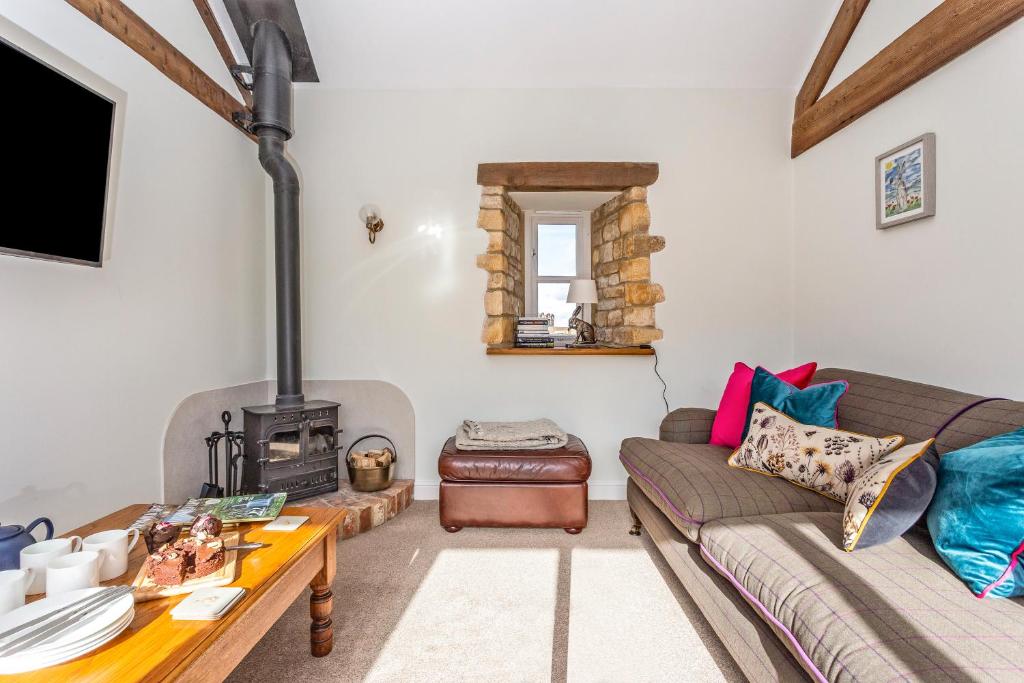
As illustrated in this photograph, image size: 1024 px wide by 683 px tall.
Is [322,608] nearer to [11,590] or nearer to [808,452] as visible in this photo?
[11,590]

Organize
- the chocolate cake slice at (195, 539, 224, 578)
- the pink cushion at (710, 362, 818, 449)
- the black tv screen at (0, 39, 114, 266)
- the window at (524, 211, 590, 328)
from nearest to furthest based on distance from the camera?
the chocolate cake slice at (195, 539, 224, 578), the black tv screen at (0, 39, 114, 266), the pink cushion at (710, 362, 818, 449), the window at (524, 211, 590, 328)

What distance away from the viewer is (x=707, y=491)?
1797mm

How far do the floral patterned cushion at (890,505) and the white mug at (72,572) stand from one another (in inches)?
74.3

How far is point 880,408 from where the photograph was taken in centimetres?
A: 194

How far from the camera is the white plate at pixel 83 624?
0.93m

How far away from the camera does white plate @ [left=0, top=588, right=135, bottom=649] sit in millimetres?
934

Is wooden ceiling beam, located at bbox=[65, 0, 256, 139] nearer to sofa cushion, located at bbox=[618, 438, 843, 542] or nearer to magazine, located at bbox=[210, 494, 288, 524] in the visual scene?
magazine, located at bbox=[210, 494, 288, 524]

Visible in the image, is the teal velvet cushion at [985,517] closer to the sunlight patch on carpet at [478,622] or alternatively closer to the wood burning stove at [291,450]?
the sunlight patch on carpet at [478,622]

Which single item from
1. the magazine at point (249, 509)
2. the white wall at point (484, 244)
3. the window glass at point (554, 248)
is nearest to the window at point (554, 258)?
the window glass at point (554, 248)

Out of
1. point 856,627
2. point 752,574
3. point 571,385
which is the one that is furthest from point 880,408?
point 571,385

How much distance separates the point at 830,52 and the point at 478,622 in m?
3.45

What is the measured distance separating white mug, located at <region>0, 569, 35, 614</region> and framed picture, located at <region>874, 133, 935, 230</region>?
3.21 meters

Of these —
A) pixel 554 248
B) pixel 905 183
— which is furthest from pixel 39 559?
pixel 554 248

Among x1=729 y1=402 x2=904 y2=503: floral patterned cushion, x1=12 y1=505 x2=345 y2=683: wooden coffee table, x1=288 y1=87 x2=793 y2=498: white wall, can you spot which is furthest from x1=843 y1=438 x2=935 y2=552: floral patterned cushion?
x1=288 y1=87 x2=793 y2=498: white wall
